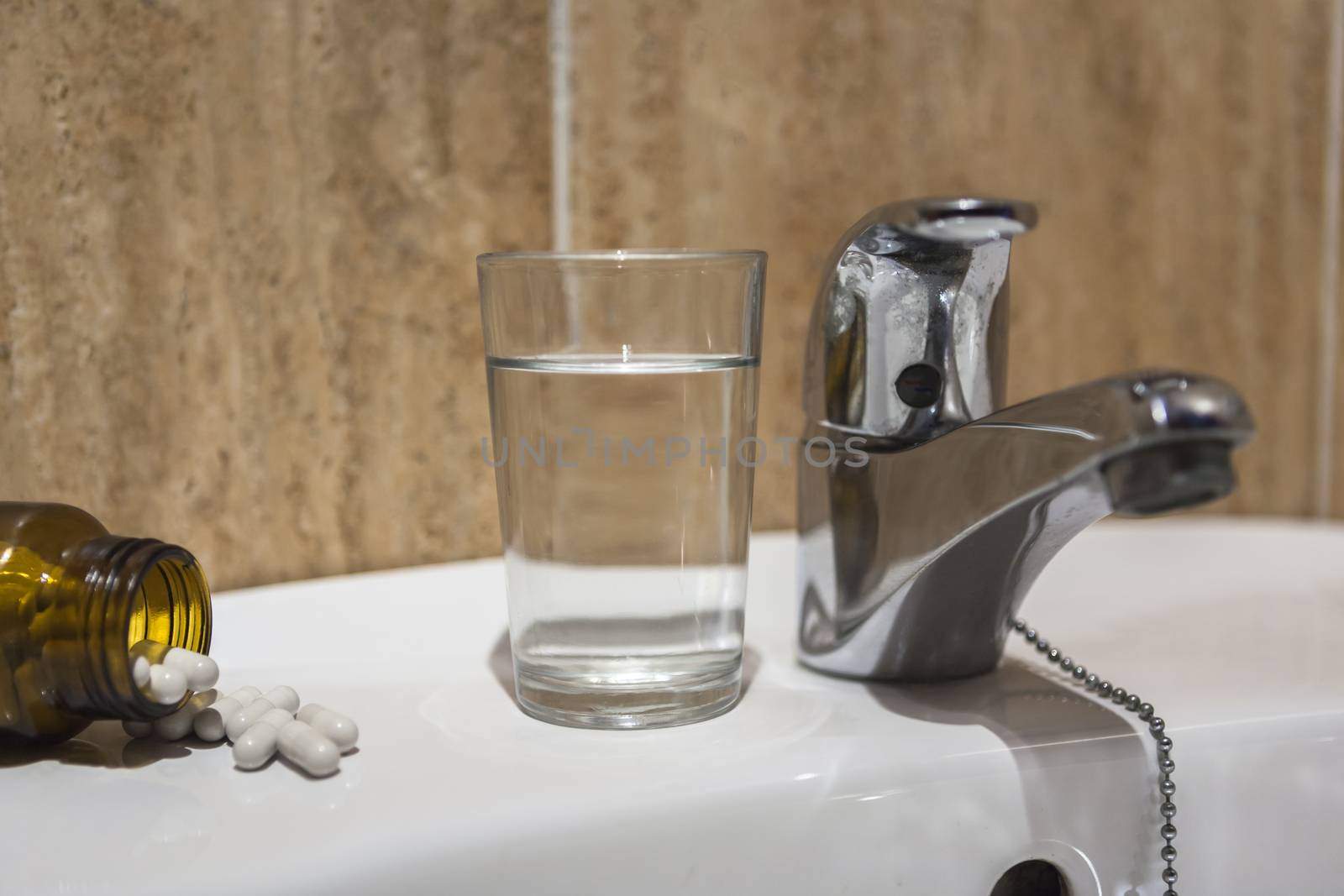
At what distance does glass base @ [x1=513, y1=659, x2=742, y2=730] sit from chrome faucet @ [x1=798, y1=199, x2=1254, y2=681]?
6 centimetres

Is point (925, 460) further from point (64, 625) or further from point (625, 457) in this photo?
point (64, 625)

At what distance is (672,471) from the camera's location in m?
0.35

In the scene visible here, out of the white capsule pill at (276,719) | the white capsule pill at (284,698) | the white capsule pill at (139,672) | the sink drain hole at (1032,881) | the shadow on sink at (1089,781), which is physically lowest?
the sink drain hole at (1032,881)

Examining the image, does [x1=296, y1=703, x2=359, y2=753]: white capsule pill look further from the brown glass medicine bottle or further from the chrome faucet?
the chrome faucet

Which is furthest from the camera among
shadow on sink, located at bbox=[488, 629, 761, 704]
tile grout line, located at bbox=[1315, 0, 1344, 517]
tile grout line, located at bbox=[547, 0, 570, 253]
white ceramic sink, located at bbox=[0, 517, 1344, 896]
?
tile grout line, located at bbox=[1315, 0, 1344, 517]

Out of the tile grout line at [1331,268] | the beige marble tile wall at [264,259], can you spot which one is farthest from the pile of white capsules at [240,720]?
the tile grout line at [1331,268]

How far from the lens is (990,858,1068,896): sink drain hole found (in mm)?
358

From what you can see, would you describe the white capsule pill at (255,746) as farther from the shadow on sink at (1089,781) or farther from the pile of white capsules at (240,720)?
the shadow on sink at (1089,781)

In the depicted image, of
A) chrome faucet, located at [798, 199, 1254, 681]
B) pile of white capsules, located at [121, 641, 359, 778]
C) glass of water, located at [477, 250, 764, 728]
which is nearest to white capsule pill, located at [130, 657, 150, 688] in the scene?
pile of white capsules, located at [121, 641, 359, 778]

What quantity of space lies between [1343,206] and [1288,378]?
118 mm

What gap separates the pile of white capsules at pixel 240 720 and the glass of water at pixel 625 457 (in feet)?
0.23

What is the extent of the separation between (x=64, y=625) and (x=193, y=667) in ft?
0.12

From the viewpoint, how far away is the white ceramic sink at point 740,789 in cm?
29

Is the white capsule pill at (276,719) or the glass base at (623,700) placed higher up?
the white capsule pill at (276,719)
